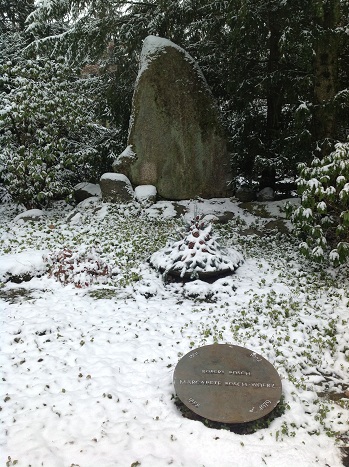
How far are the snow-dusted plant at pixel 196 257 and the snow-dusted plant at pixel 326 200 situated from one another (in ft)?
4.39

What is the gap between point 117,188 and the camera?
1006cm

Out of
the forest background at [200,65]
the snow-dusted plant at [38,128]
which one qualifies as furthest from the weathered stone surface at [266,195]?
the snow-dusted plant at [38,128]

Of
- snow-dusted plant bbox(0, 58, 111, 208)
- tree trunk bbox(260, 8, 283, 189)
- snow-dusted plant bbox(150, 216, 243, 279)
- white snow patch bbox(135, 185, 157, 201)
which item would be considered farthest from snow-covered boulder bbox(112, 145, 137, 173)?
snow-dusted plant bbox(150, 216, 243, 279)

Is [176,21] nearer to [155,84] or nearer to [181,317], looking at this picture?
[155,84]

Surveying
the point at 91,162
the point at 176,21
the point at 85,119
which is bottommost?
the point at 91,162

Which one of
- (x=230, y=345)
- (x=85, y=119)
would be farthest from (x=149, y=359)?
(x=85, y=119)

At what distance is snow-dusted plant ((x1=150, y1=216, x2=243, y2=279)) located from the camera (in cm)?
659

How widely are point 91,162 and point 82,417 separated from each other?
8634mm

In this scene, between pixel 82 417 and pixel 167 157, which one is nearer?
pixel 82 417

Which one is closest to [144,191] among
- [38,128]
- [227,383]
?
[38,128]

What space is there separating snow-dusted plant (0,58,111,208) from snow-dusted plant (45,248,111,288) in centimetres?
335

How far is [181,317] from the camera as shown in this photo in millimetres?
5609

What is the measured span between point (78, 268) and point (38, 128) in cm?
505

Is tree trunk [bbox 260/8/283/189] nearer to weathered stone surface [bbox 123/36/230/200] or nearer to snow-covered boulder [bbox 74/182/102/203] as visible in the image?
weathered stone surface [bbox 123/36/230/200]
